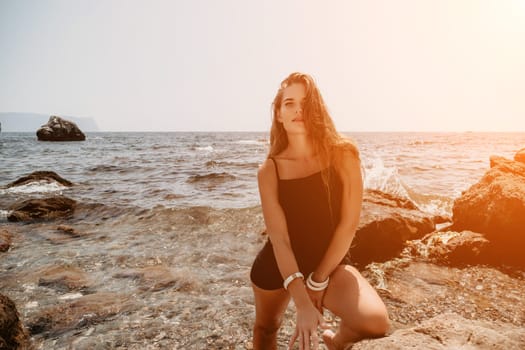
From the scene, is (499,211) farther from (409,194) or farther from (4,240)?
(4,240)

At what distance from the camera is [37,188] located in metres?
14.2

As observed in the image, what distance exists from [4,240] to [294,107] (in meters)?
8.08

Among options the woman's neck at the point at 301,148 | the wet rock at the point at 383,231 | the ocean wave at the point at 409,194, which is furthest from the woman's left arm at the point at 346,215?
the ocean wave at the point at 409,194

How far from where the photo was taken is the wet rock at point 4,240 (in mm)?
6898

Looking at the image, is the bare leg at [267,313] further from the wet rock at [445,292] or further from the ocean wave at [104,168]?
the ocean wave at [104,168]

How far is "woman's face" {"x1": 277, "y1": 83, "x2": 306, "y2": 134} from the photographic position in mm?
2736

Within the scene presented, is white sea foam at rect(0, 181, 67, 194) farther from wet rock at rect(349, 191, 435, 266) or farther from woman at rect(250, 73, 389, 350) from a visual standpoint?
woman at rect(250, 73, 389, 350)

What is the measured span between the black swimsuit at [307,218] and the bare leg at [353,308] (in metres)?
0.31

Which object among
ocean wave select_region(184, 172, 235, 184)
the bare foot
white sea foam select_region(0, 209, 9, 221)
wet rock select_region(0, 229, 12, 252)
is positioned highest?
the bare foot

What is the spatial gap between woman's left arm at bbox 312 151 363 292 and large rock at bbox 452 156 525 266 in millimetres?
4497

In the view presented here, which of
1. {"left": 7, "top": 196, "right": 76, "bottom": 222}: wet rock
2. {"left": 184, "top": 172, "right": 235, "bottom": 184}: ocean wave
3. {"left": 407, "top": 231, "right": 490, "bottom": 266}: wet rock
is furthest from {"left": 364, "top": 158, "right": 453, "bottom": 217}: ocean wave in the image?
{"left": 7, "top": 196, "right": 76, "bottom": 222}: wet rock

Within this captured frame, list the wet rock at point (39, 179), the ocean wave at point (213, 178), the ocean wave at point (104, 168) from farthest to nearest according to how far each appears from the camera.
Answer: the ocean wave at point (104, 168), the ocean wave at point (213, 178), the wet rock at point (39, 179)

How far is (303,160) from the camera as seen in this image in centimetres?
285

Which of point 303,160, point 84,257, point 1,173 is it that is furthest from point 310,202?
point 1,173
